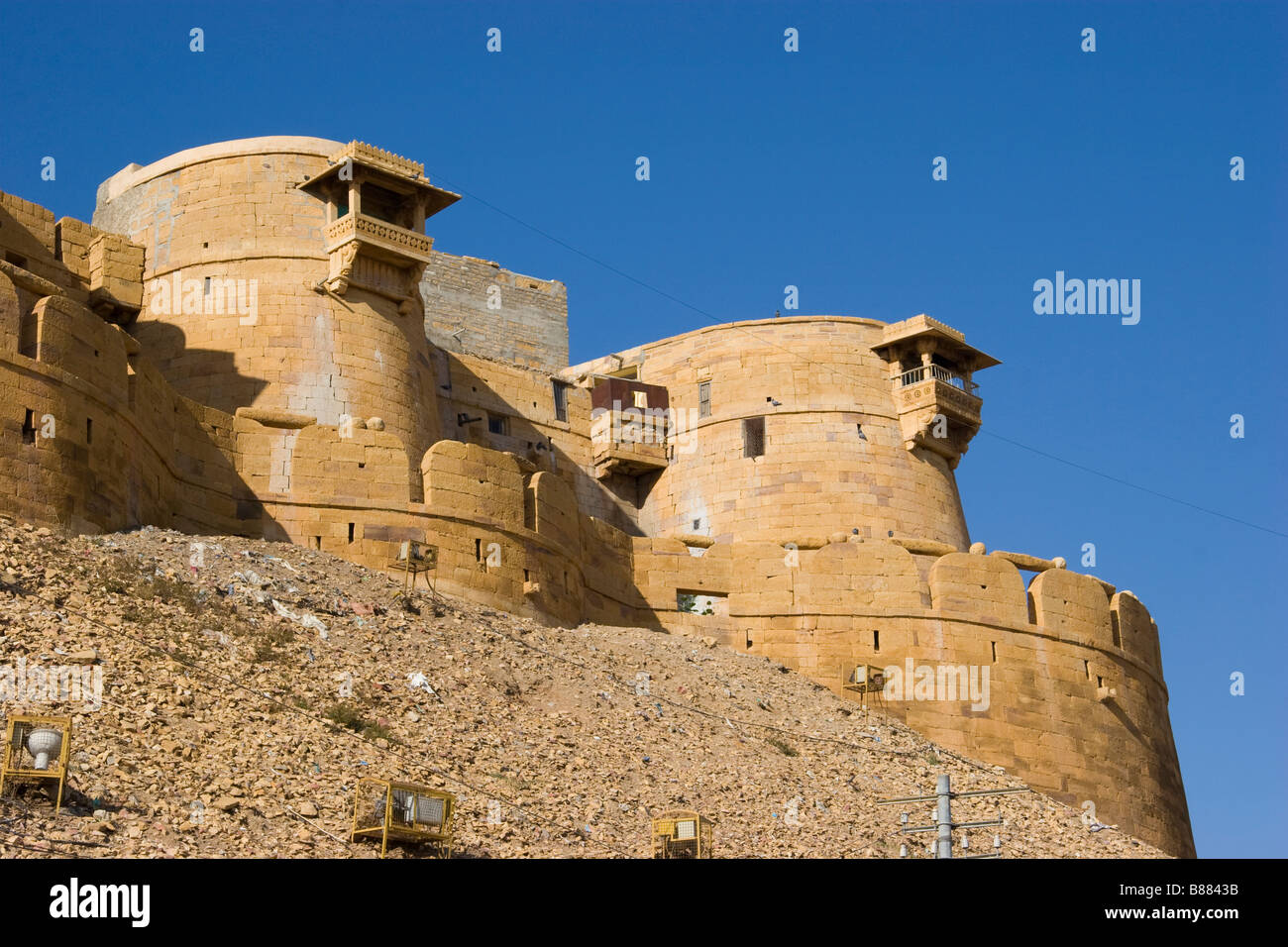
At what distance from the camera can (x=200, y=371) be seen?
120 feet

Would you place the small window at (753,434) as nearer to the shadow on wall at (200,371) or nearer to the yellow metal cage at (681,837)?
the shadow on wall at (200,371)

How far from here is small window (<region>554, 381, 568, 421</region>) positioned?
1777 inches

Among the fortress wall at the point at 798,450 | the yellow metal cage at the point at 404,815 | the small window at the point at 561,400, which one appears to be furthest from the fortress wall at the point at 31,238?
the yellow metal cage at the point at 404,815

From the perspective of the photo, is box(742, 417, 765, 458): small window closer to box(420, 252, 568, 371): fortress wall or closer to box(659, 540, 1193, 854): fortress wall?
box(659, 540, 1193, 854): fortress wall

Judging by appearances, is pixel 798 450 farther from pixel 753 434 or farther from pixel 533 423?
pixel 533 423

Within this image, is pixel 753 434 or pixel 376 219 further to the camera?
pixel 753 434

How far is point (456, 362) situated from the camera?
4297cm

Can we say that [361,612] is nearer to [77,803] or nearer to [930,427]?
[77,803]

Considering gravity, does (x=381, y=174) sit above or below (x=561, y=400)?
above

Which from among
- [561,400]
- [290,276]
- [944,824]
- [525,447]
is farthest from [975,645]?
[944,824]

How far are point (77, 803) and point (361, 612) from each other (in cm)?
978

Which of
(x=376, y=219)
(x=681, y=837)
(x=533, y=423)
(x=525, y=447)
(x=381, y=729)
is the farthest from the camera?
(x=533, y=423)

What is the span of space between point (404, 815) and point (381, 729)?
3.74 m
